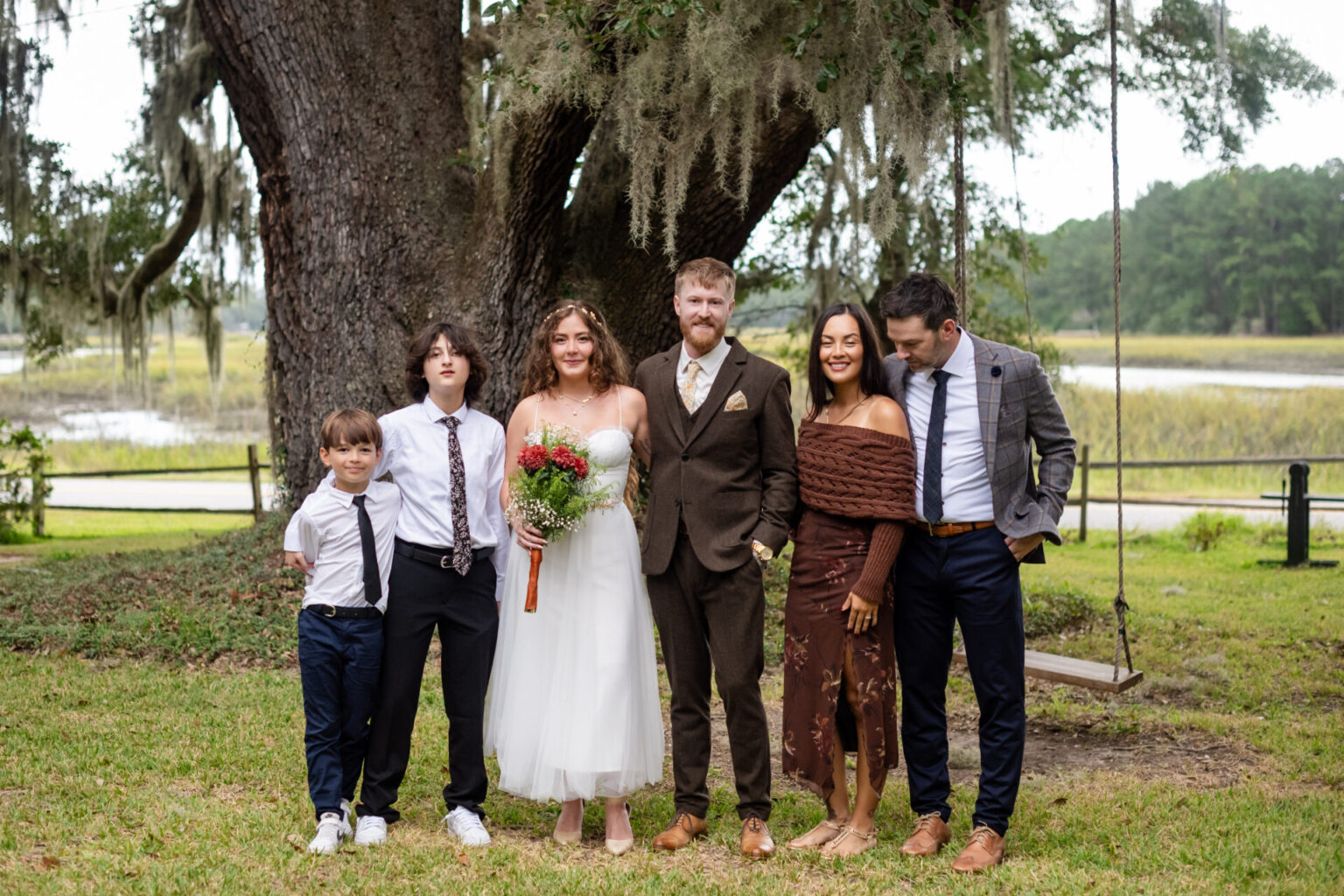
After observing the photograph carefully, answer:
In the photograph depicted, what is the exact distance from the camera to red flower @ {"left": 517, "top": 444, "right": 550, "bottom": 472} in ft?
11.8

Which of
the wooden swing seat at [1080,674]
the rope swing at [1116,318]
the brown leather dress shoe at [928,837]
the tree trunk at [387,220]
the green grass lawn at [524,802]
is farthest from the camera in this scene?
the tree trunk at [387,220]

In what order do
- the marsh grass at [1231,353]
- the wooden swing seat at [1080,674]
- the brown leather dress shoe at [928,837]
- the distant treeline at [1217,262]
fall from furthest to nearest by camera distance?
the distant treeline at [1217,262]
the marsh grass at [1231,353]
the wooden swing seat at [1080,674]
the brown leather dress shoe at [928,837]

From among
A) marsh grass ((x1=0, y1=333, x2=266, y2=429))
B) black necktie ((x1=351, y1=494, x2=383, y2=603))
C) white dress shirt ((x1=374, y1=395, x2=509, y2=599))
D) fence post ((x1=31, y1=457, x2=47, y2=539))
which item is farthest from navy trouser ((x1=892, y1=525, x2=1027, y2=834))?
marsh grass ((x1=0, y1=333, x2=266, y2=429))

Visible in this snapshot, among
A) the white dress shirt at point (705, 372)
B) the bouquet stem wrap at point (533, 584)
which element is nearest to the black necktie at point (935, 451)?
the white dress shirt at point (705, 372)

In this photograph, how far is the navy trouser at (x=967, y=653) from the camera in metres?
3.64

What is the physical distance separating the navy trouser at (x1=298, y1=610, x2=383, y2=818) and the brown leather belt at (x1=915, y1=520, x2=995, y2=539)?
1.81 meters

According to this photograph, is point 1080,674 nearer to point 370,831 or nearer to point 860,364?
point 860,364

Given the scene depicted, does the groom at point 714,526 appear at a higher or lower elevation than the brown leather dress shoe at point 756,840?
higher

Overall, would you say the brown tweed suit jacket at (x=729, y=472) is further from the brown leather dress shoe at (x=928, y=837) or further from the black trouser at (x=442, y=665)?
the brown leather dress shoe at (x=928, y=837)

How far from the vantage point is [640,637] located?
151 inches

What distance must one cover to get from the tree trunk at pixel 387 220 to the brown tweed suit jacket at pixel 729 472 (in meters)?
3.22

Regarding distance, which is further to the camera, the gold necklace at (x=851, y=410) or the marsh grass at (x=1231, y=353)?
the marsh grass at (x=1231, y=353)

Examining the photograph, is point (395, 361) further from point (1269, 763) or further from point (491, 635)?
point (1269, 763)

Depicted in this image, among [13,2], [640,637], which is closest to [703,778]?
[640,637]
